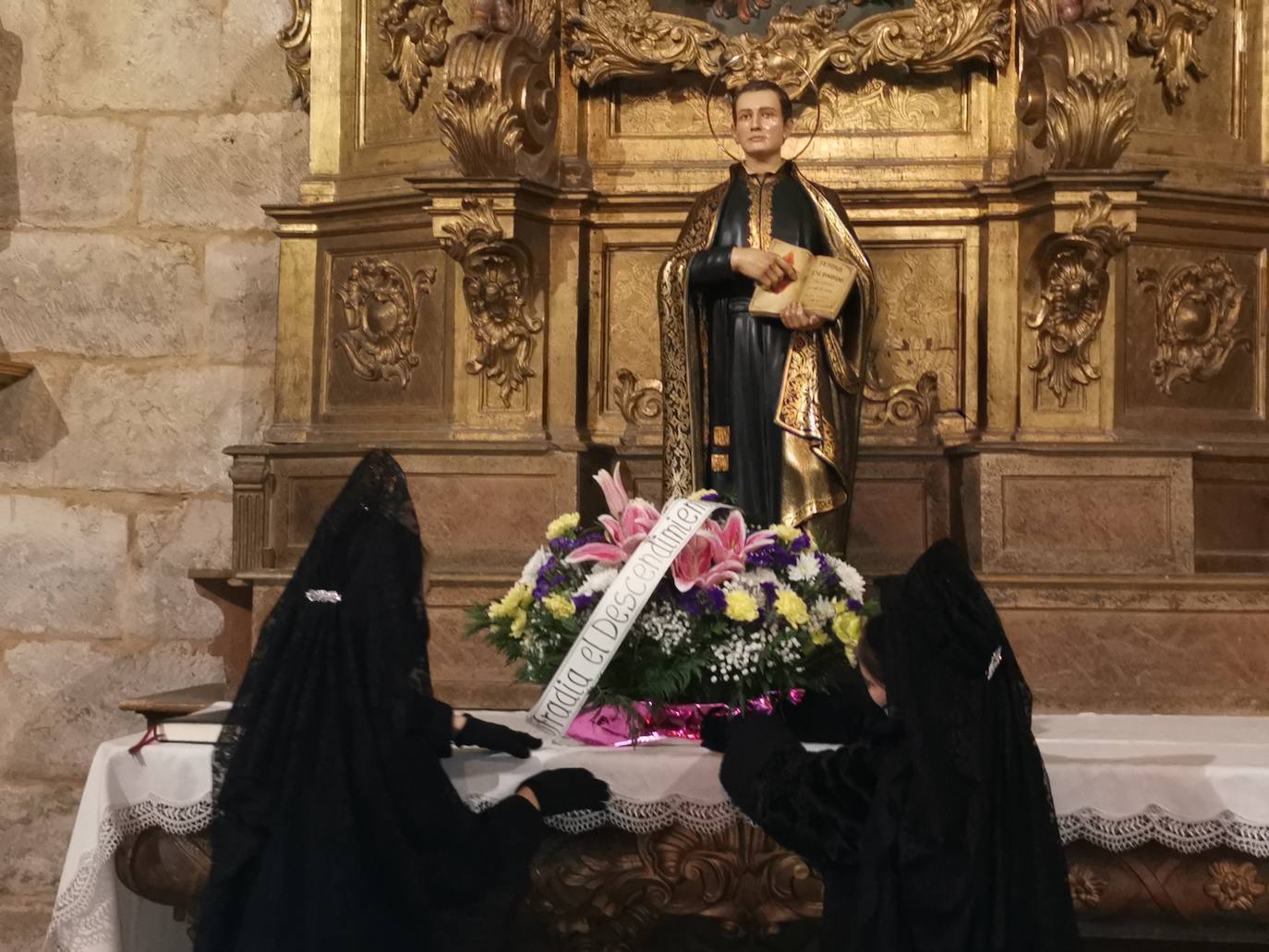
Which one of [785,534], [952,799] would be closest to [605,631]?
[785,534]

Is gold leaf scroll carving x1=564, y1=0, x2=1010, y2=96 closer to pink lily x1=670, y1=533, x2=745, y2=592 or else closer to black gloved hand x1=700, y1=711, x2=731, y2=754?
pink lily x1=670, y1=533, x2=745, y2=592

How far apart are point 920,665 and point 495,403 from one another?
3.47 metres

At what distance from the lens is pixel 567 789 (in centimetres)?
454

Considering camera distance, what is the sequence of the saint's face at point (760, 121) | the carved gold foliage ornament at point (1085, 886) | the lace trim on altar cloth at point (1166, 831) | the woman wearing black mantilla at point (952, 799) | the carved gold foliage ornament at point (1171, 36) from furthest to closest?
1. the carved gold foliage ornament at point (1171, 36)
2. the saint's face at point (760, 121)
3. the carved gold foliage ornament at point (1085, 886)
4. the lace trim on altar cloth at point (1166, 831)
5. the woman wearing black mantilla at point (952, 799)

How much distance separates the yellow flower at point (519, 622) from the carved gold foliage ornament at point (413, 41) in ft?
9.19

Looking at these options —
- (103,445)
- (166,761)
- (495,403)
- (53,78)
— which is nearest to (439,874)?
(166,761)

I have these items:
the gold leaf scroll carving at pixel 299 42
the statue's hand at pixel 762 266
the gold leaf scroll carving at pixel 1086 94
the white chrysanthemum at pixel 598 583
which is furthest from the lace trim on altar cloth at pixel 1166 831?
the gold leaf scroll carving at pixel 299 42

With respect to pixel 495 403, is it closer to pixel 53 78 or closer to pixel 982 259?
pixel 982 259

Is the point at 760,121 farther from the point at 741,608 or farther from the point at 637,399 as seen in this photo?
the point at 741,608

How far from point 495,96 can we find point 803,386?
5.23ft

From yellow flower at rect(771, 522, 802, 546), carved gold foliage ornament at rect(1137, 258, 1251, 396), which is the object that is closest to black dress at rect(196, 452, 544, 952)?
yellow flower at rect(771, 522, 802, 546)

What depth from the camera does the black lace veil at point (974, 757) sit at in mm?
3686

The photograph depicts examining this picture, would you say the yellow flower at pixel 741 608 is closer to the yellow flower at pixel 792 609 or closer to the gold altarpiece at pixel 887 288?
the yellow flower at pixel 792 609

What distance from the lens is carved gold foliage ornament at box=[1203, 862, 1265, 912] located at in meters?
4.70
